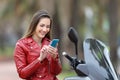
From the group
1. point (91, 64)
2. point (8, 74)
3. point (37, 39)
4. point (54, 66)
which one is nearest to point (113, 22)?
point (8, 74)

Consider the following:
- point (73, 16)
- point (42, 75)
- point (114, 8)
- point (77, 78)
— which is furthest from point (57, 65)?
point (73, 16)

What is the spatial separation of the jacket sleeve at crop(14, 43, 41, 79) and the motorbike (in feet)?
0.92

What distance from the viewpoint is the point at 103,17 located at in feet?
96.6

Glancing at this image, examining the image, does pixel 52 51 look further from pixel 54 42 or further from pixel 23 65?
pixel 23 65

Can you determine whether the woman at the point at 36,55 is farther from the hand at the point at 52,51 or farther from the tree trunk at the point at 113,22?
the tree trunk at the point at 113,22

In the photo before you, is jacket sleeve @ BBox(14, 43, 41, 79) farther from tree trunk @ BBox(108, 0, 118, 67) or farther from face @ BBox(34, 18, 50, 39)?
tree trunk @ BBox(108, 0, 118, 67)

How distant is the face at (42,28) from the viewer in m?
4.60

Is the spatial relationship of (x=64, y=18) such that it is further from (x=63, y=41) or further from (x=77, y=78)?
(x=77, y=78)

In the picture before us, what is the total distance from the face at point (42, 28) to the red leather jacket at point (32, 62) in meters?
0.09

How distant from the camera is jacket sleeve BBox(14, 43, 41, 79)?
4.43 m

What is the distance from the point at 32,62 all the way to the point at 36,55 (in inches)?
5.9

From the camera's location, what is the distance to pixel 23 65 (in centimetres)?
450

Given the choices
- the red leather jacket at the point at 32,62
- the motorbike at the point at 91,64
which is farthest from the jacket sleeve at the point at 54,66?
the motorbike at the point at 91,64

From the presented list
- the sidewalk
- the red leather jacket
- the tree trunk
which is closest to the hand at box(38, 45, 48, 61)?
the red leather jacket
